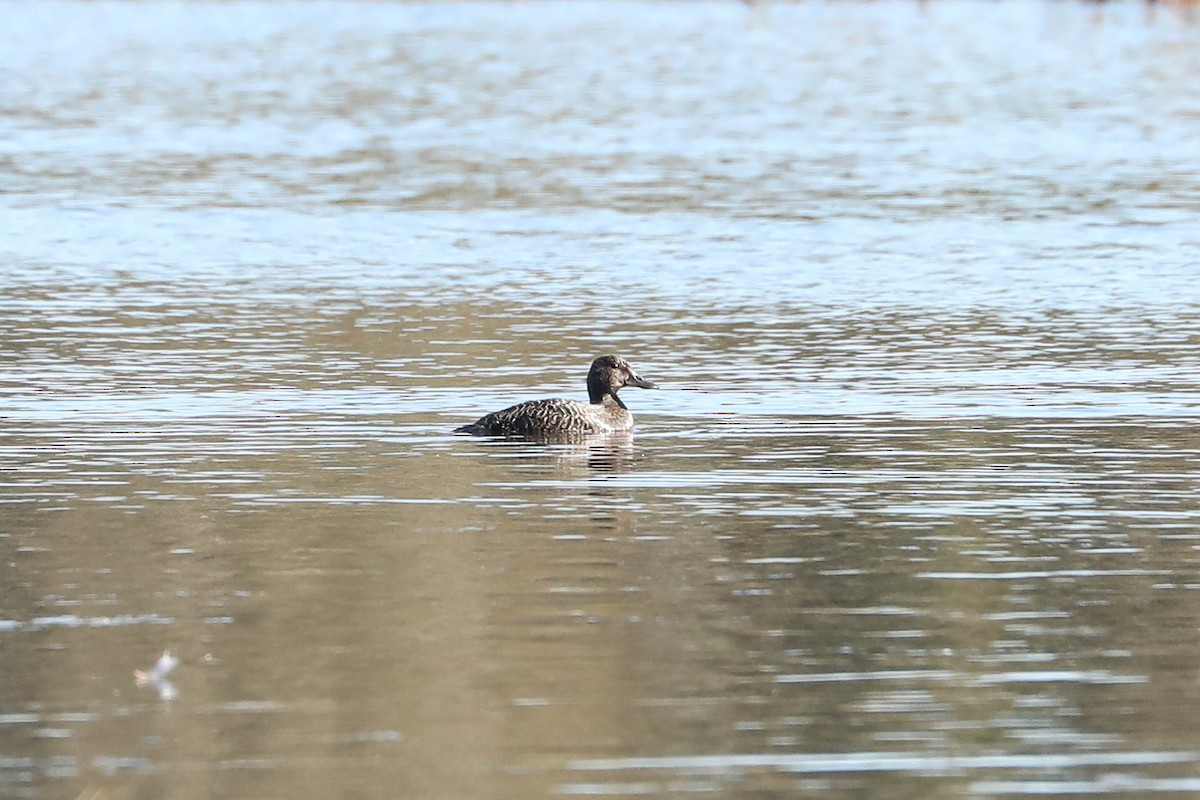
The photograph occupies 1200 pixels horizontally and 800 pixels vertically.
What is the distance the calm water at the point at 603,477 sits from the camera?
10.2 m

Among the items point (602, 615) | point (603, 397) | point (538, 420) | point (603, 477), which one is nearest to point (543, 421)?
point (538, 420)

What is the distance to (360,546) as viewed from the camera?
1391cm

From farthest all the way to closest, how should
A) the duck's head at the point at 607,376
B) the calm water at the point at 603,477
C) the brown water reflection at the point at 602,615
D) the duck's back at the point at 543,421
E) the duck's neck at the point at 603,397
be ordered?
the duck's head at the point at 607,376 → the duck's neck at the point at 603,397 → the duck's back at the point at 543,421 → the calm water at the point at 603,477 → the brown water reflection at the point at 602,615

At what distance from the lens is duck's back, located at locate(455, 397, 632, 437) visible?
18188 millimetres

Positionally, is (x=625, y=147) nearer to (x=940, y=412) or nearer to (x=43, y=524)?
(x=940, y=412)

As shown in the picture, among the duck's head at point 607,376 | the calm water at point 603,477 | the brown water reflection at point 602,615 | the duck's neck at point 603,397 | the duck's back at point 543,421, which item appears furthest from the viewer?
the duck's head at point 607,376

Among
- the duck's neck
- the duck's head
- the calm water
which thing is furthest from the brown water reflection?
the duck's head

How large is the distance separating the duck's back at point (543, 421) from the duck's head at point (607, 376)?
558 mm

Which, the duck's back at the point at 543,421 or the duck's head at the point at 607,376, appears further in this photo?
the duck's head at the point at 607,376

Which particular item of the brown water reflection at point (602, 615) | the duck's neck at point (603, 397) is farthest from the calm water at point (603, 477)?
the duck's neck at point (603, 397)

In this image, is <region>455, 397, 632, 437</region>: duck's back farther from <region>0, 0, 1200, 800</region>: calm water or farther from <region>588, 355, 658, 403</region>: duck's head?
<region>588, 355, 658, 403</region>: duck's head

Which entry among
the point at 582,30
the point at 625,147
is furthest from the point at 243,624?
the point at 582,30

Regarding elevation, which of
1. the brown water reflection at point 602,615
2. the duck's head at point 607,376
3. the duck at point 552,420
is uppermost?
the duck's head at point 607,376

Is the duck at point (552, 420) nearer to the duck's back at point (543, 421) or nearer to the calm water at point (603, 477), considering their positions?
the duck's back at point (543, 421)
